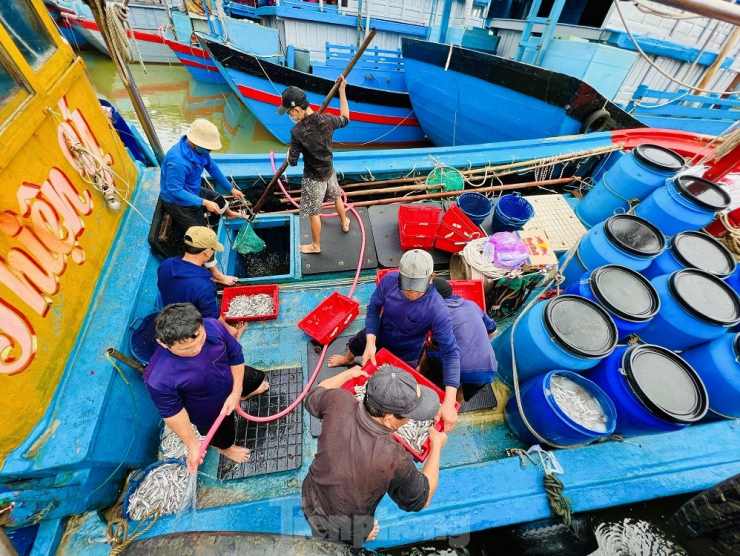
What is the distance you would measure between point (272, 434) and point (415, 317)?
1.90 metres

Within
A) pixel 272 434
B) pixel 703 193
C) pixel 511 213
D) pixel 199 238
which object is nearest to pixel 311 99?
pixel 511 213

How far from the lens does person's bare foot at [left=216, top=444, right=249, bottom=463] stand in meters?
2.95

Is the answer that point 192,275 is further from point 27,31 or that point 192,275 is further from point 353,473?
point 27,31

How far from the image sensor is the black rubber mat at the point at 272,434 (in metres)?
2.99

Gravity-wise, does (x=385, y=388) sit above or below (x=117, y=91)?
above

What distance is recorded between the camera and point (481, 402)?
3521mm

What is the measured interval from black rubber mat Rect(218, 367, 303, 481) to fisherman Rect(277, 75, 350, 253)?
2044mm

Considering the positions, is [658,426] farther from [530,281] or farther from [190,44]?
[190,44]

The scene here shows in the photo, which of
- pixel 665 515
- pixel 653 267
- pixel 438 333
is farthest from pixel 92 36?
pixel 665 515

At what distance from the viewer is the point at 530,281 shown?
3.97m

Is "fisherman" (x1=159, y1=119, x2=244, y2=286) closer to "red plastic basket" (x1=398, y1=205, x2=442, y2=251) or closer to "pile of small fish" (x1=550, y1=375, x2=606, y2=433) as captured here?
"red plastic basket" (x1=398, y1=205, x2=442, y2=251)

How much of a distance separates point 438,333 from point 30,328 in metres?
2.98

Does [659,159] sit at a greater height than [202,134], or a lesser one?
lesser

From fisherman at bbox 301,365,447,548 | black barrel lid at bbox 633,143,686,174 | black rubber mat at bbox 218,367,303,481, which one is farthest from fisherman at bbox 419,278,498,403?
black barrel lid at bbox 633,143,686,174
